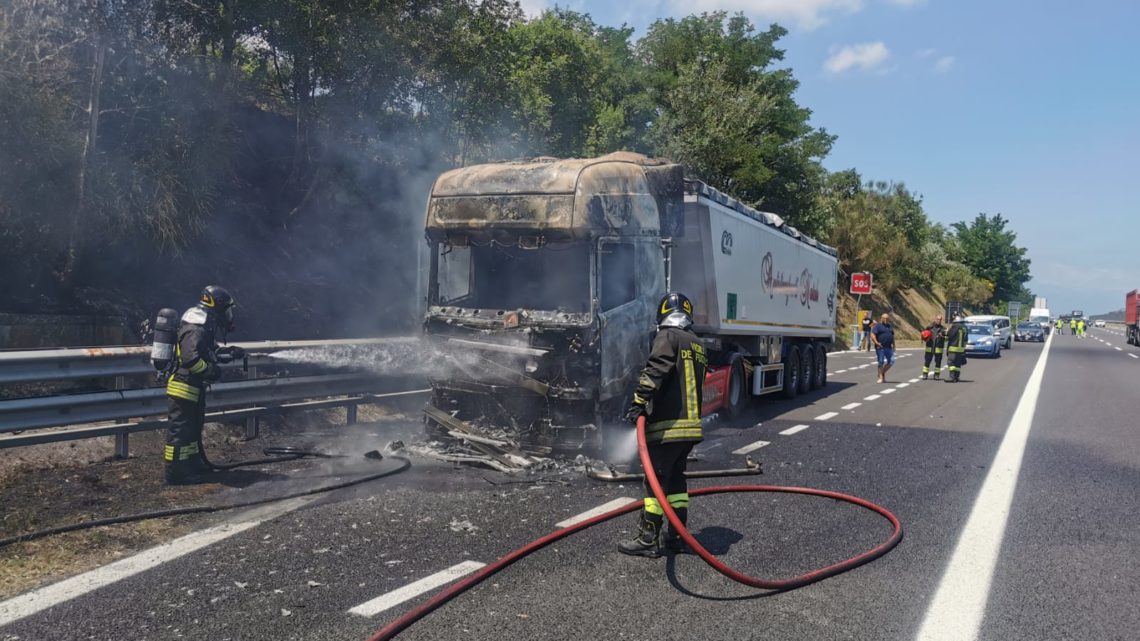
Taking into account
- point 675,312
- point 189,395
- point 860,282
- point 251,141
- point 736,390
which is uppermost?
point 251,141

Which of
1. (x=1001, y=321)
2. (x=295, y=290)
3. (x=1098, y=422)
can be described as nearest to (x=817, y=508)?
(x=1098, y=422)

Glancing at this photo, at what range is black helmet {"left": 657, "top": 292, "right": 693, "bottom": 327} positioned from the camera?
531 centimetres

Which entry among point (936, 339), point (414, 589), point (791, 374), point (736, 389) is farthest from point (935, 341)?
point (414, 589)

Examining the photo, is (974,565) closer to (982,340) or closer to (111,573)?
(111,573)

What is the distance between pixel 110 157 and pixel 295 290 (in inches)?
187

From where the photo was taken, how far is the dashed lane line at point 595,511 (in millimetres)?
5746

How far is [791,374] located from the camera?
48.8 feet

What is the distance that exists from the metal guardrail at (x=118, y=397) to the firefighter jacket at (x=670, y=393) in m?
4.80

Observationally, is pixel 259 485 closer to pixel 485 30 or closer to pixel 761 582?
pixel 761 582

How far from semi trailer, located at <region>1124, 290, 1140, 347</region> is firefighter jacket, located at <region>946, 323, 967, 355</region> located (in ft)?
125

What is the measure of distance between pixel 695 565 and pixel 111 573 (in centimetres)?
339

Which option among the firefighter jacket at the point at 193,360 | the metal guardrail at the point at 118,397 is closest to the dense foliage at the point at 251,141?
the metal guardrail at the point at 118,397

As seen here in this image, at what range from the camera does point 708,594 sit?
4418 mm

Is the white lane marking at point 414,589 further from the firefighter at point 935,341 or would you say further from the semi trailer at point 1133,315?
the semi trailer at point 1133,315
